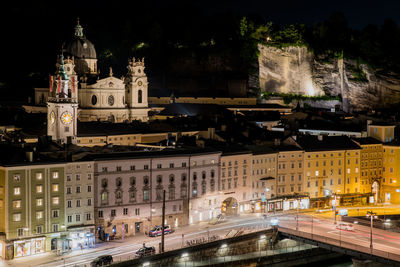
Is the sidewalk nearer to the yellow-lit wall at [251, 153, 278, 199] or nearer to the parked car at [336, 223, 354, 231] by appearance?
the yellow-lit wall at [251, 153, 278, 199]

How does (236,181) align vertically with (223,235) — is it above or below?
above

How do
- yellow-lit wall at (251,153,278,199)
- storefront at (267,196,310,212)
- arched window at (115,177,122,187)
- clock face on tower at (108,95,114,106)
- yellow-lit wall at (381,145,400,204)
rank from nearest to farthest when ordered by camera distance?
arched window at (115,177,122,187), storefront at (267,196,310,212), yellow-lit wall at (251,153,278,199), yellow-lit wall at (381,145,400,204), clock face on tower at (108,95,114,106)

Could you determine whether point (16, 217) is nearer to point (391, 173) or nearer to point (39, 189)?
point (39, 189)

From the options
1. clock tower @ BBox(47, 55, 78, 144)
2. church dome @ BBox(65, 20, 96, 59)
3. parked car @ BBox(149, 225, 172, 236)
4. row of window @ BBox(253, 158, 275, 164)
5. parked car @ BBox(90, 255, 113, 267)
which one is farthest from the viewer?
church dome @ BBox(65, 20, 96, 59)

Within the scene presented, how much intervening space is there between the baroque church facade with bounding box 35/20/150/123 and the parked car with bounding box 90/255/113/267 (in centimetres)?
4174

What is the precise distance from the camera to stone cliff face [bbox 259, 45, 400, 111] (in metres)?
118

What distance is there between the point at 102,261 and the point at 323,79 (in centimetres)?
7816

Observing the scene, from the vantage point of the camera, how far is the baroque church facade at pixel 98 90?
94688 mm

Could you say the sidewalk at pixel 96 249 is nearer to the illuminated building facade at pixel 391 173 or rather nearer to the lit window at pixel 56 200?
the lit window at pixel 56 200

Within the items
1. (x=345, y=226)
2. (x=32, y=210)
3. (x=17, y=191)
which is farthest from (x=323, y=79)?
(x=17, y=191)

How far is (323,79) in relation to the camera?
4779 inches

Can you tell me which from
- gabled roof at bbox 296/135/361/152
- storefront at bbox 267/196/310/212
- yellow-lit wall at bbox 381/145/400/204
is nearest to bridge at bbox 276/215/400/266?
storefront at bbox 267/196/310/212

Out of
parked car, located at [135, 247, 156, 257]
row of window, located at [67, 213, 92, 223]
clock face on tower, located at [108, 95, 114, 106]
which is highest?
clock face on tower, located at [108, 95, 114, 106]

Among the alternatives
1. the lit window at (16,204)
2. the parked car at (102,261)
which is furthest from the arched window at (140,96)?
the parked car at (102,261)
